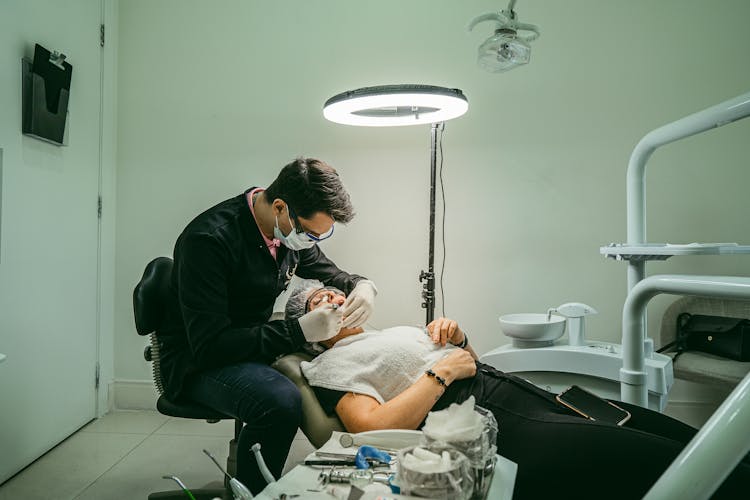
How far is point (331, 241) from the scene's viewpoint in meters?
2.46

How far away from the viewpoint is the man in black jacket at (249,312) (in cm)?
129

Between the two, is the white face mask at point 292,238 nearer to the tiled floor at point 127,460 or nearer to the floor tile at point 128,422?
the tiled floor at point 127,460

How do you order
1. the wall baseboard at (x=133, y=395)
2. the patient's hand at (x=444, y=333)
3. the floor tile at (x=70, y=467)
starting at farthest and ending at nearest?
1. the wall baseboard at (x=133, y=395)
2. the floor tile at (x=70, y=467)
3. the patient's hand at (x=444, y=333)

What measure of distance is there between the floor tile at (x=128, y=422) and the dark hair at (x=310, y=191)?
1537 millimetres

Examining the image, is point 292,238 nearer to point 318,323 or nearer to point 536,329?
point 318,323

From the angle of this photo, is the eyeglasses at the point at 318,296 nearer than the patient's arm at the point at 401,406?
No

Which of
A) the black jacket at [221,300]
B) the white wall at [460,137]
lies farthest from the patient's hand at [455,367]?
the white wall at [460,137]

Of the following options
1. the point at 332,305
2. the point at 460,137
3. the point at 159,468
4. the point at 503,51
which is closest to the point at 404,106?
the point at 503,51

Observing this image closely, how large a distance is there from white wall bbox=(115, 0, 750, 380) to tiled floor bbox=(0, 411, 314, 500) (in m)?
0.35

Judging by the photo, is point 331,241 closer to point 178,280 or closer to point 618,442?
point 178,280

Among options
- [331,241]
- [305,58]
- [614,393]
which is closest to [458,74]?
[305,58]

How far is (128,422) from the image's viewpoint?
7.74ft

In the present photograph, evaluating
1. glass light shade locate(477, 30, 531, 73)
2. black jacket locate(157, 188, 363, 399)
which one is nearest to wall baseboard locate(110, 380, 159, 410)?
black jacket locate(157, 188, 363, 399)

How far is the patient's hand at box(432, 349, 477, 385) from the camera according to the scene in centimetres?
136
